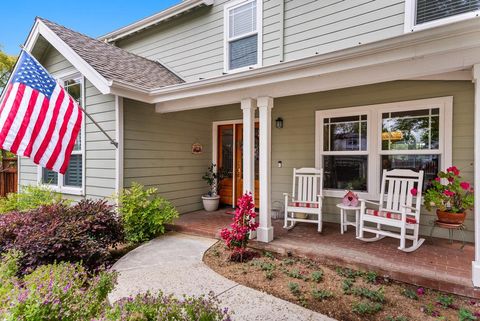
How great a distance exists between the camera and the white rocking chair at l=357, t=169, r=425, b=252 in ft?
12.0

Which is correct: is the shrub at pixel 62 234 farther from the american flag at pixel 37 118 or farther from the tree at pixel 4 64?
the tree at pixel 4 64

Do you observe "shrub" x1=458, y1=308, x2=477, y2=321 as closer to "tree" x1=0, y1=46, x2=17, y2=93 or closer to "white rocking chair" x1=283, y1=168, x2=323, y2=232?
"white rocking chair" x1=283, y1=168, x2=323, y2=232

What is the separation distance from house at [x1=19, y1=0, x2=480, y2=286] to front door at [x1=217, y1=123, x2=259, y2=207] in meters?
0.03

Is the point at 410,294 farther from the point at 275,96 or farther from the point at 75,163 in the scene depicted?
the point at 75,163

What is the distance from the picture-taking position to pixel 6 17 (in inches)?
553

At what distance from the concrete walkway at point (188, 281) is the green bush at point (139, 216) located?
0.28m

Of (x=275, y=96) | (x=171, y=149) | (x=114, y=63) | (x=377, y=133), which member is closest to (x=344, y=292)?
(x=275, y=96)

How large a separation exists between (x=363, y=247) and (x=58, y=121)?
4.81 meters

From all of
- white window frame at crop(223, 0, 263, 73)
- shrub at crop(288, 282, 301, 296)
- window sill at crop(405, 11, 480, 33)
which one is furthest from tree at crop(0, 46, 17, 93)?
window sill at crop(405, 11, 480, 33)

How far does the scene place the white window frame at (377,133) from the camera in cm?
409

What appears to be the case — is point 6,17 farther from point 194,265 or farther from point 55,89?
point 194,265

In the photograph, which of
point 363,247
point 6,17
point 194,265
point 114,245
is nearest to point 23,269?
point 114,245

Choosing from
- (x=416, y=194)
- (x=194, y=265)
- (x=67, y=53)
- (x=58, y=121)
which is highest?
(x=67, y=53)

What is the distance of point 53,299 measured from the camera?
1.63m
